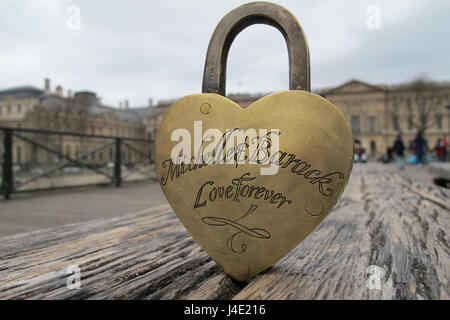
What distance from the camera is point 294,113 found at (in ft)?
2.36

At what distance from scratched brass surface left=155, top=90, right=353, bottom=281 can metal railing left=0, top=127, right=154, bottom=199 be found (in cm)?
429

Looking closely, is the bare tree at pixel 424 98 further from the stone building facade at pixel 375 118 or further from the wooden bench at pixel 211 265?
the wooden bench at pixel 211 265

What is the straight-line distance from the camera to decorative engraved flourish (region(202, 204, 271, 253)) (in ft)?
2.40

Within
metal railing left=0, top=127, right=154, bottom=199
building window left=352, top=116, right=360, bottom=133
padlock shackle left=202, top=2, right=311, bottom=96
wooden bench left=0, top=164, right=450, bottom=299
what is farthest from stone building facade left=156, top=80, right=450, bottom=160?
padlock shackle left=202, top=2, right=311, bottom=96

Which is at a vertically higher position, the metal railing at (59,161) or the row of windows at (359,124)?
the row of windows at (359,124)

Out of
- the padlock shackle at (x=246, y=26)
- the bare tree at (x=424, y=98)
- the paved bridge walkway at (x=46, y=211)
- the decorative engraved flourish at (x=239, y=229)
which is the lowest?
the paved bridge walkway at (x=46, y=211)

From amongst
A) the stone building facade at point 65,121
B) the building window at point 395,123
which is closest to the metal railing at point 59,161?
the stone building facade at point 65,121

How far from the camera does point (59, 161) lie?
5395 millimetres

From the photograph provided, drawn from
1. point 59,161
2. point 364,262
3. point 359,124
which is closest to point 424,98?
point 359,124

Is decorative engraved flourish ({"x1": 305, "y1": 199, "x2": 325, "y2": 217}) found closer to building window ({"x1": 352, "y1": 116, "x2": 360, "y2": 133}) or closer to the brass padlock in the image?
the brass padlock

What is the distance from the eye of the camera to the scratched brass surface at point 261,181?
0.70 metres

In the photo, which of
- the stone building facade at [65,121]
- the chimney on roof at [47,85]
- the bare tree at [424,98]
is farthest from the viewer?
the chimney on roof at [47,85]
